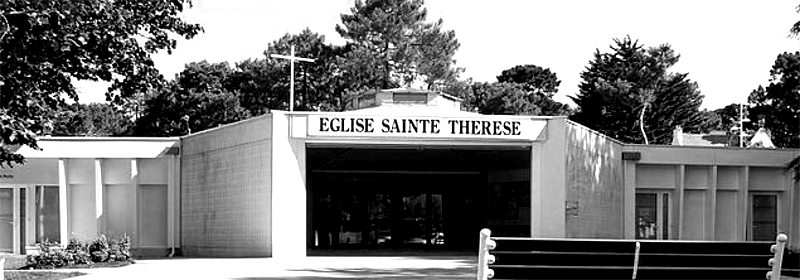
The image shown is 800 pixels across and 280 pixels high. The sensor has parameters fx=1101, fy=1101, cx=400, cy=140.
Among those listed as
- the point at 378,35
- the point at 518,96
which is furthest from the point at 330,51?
the point at 518,96

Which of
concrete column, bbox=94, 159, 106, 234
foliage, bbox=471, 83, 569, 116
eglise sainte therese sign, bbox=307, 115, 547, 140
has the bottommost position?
concrete column, bbox=94, 159, 106, 234

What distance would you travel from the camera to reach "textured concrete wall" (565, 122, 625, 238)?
96.4 feet

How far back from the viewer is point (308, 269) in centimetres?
2233

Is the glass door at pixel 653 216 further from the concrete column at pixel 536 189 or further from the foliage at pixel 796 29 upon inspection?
the foliage at pixel 796 29

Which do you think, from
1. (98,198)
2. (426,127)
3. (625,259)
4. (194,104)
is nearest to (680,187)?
(426,127)

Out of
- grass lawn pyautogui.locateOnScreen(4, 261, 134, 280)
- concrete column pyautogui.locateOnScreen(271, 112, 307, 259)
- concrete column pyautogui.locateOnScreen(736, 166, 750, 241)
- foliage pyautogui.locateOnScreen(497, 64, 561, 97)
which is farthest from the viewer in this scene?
foliage pyautogui.locateOnScreen(497, 64, 561, 97)

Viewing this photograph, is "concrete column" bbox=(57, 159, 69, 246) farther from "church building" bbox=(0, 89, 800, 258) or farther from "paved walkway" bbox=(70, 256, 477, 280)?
"paved walkway" bbox=(70, 256, 477, 280)

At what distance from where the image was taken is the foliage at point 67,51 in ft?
63.7

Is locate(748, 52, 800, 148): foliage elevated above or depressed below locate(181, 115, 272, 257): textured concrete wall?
above

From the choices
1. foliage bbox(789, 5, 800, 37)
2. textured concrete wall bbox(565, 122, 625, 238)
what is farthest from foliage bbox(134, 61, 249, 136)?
foliage bbox(789, 5, 800, 37)

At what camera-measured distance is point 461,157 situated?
37.1m

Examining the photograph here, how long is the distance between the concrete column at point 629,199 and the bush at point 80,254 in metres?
16.1

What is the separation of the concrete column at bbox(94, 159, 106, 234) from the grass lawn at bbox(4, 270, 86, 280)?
10.4m

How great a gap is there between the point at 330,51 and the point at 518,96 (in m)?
13.0
